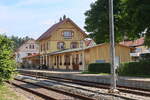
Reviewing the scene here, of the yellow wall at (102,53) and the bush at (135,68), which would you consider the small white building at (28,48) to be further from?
the bush at (135,68)

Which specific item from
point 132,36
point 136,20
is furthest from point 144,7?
point 132,36

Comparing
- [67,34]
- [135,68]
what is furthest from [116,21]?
[67,34]

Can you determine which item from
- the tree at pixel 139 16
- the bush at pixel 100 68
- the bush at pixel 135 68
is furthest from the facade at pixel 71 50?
the tree at pixel 139 16

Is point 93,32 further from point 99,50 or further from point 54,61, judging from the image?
point 54,61

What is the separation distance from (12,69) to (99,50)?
26.3 metres

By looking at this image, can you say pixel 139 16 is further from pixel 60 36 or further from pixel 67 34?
pixel 67 34

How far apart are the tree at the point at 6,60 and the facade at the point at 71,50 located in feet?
82.1

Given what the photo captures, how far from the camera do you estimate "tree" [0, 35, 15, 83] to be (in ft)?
63.6

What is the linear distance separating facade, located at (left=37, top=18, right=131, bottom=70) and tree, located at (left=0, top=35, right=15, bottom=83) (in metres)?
25.0

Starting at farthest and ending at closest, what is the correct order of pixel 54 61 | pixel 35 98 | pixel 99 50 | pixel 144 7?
1. pixel 54 61
2. pixel 99 50
3. pixel 144 7
4. pixel 35 98

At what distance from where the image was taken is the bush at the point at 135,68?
2698cm

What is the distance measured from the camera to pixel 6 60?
19.6 meters

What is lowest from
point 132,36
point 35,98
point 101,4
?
point 35,98

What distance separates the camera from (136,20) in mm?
25172
